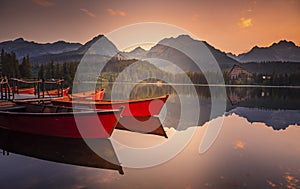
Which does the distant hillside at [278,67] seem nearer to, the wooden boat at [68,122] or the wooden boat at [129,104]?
the wooden boat at [129,104]

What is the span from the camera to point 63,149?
10.8m

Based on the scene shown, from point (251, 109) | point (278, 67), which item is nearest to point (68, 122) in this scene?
point (251, 109)

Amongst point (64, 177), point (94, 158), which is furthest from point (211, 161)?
point (64, 177)

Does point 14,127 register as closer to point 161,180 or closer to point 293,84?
point 161,180

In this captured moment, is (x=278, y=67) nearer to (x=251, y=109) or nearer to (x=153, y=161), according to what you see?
(x=251, y=109)

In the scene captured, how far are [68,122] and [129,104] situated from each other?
6371mm

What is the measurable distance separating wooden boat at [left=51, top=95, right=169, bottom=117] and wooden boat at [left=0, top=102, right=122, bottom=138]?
3.20 m

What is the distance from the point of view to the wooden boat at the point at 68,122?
1127cm

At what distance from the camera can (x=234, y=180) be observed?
7711mm

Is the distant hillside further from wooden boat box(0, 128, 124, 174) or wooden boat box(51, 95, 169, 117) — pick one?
wooden boat box(0, 128, 124, 174)

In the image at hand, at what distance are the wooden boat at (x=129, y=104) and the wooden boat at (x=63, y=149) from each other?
3.96 metres

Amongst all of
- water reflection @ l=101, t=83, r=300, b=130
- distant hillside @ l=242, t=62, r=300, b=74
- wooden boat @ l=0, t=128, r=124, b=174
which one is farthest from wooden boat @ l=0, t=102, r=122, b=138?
distant hillside @ l=242, t=62, r=300, b=74

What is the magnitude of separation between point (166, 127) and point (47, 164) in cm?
973

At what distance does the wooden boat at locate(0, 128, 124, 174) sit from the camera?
9297mm
